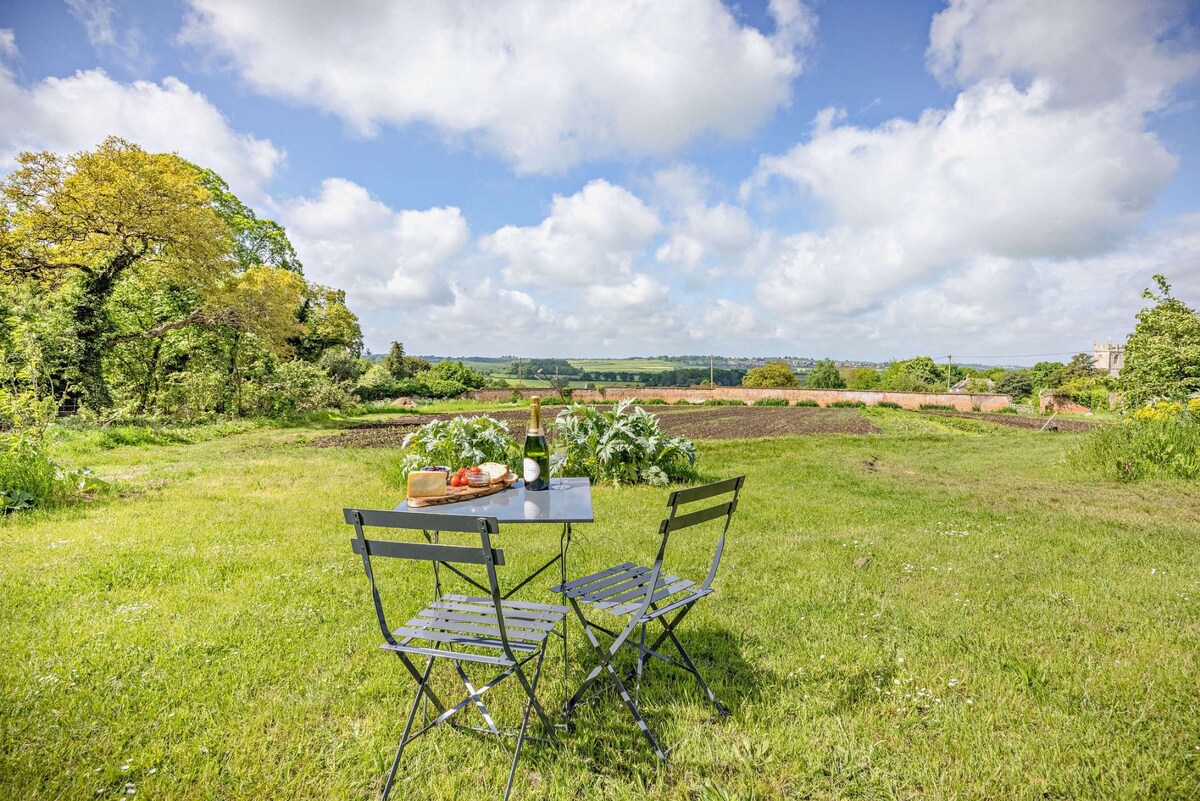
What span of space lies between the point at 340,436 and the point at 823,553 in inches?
626

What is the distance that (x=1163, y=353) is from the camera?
11445 mm

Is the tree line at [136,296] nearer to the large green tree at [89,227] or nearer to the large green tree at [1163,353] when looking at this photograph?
the large green tree at [89,227]

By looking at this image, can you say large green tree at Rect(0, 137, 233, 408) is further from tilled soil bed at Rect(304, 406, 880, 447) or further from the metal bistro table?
the metal bistro table

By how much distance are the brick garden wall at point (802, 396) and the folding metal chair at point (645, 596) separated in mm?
30720

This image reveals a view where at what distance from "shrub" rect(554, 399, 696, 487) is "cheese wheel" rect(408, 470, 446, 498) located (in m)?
5.61

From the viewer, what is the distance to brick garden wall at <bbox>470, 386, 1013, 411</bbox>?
37000 mm

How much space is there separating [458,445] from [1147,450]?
1145cm

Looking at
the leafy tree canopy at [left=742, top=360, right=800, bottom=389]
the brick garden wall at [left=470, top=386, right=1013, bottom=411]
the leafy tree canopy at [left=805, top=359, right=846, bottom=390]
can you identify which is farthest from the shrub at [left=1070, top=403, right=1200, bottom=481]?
the leafy tree canopy at [left=805, top=359, right=846, bottom=390]

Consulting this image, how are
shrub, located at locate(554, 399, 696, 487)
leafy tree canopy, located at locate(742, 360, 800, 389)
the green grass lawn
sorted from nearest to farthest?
1. the green grass lawn
2. shrub, located at locate(554, 399, 696, 487)
3. leafy tree canopy, located at locate(742, 360, 800, 389)

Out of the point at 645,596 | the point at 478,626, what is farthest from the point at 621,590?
the point at 478,626

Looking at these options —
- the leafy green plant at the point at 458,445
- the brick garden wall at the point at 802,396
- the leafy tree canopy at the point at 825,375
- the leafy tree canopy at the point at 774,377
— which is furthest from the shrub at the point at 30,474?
the leafy tree canopy at the point at 825,375

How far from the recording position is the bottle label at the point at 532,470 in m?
3.49

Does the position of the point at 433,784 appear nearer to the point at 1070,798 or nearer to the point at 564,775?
the point at 564,775

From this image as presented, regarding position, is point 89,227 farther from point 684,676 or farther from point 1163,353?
point 1163,353
